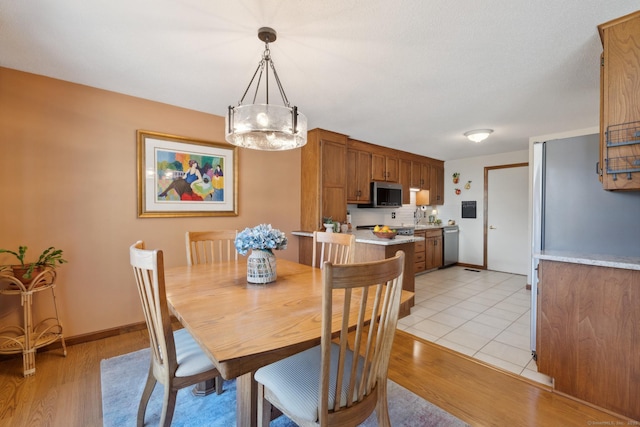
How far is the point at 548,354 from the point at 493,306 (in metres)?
1.70

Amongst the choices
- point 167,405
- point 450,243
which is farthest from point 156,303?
point 450,243

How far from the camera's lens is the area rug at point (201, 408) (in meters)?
1.55

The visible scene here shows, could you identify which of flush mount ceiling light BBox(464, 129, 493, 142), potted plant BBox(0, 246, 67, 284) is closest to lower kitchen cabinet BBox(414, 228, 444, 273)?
flush mount ceiling light BBox(464, 129, 493, 142)

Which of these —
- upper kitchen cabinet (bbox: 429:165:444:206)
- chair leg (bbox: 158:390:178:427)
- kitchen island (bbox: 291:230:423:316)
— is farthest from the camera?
upper kitchen cabinet (bbox: 429:165:444:206)

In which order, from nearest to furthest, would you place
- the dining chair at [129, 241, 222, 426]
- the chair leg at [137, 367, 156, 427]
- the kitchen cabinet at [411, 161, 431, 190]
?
1. the dining chair at [129, 241, 222, 426]
2. the chair leg at [137, 367, 156, 427]
3. the kitchen cabinet at [411, 161, 431, 190]

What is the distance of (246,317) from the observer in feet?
3.69

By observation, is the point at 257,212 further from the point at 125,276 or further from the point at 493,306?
the point at 493,306

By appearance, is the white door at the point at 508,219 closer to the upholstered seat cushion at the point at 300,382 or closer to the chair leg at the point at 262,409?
the upholstered seat cushion at the point at 300,382

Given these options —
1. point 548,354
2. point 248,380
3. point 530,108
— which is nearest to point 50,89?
point 248,380

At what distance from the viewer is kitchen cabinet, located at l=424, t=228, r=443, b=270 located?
507 cm

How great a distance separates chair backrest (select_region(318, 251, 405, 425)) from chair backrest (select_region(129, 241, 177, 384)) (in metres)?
0.68

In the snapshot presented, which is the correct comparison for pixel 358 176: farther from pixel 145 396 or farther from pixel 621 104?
pixel 145 396

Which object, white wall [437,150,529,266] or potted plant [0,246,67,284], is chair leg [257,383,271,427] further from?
white wall [437,150,529,266]

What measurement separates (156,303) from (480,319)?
3.11 m
